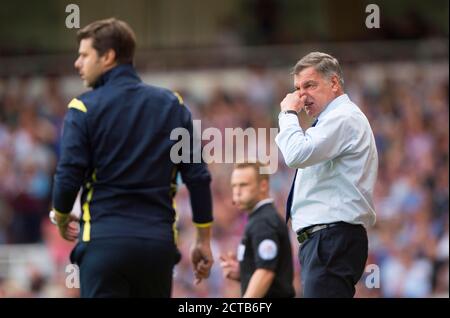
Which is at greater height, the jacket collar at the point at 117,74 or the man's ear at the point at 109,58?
the man's ear at the point at 109,58

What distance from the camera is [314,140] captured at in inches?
257

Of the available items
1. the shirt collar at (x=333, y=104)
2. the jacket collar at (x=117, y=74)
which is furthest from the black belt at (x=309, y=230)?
the jacket collar at (x=117, y=74)

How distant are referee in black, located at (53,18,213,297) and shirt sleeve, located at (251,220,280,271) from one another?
4.69 ft

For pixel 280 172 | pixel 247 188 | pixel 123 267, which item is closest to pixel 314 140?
pixel 123 267

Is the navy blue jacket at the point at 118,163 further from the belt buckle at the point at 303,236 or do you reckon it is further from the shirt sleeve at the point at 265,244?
the shirt sleeve at the point at 265,244

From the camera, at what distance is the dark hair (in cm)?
730

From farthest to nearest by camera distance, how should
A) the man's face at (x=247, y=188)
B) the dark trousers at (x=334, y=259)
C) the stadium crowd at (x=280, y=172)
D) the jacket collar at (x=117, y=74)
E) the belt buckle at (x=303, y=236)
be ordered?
A: the stadium crowd at (x=280, y=172) < the man's face at (x=247, y=188) < the jacket collar at (x=117, y=74) < the belt buckle at (x=303, y=236) < the dark trousers at (x=334, y=259)

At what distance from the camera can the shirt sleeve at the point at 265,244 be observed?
8.50 m

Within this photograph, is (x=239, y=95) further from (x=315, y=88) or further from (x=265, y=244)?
(x=315, y=88)

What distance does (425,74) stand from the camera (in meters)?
17.6

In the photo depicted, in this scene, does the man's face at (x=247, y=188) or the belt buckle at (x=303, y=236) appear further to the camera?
the man's face at (x=247, y=188)

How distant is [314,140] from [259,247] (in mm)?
2230

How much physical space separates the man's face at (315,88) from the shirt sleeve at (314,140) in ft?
0.60
